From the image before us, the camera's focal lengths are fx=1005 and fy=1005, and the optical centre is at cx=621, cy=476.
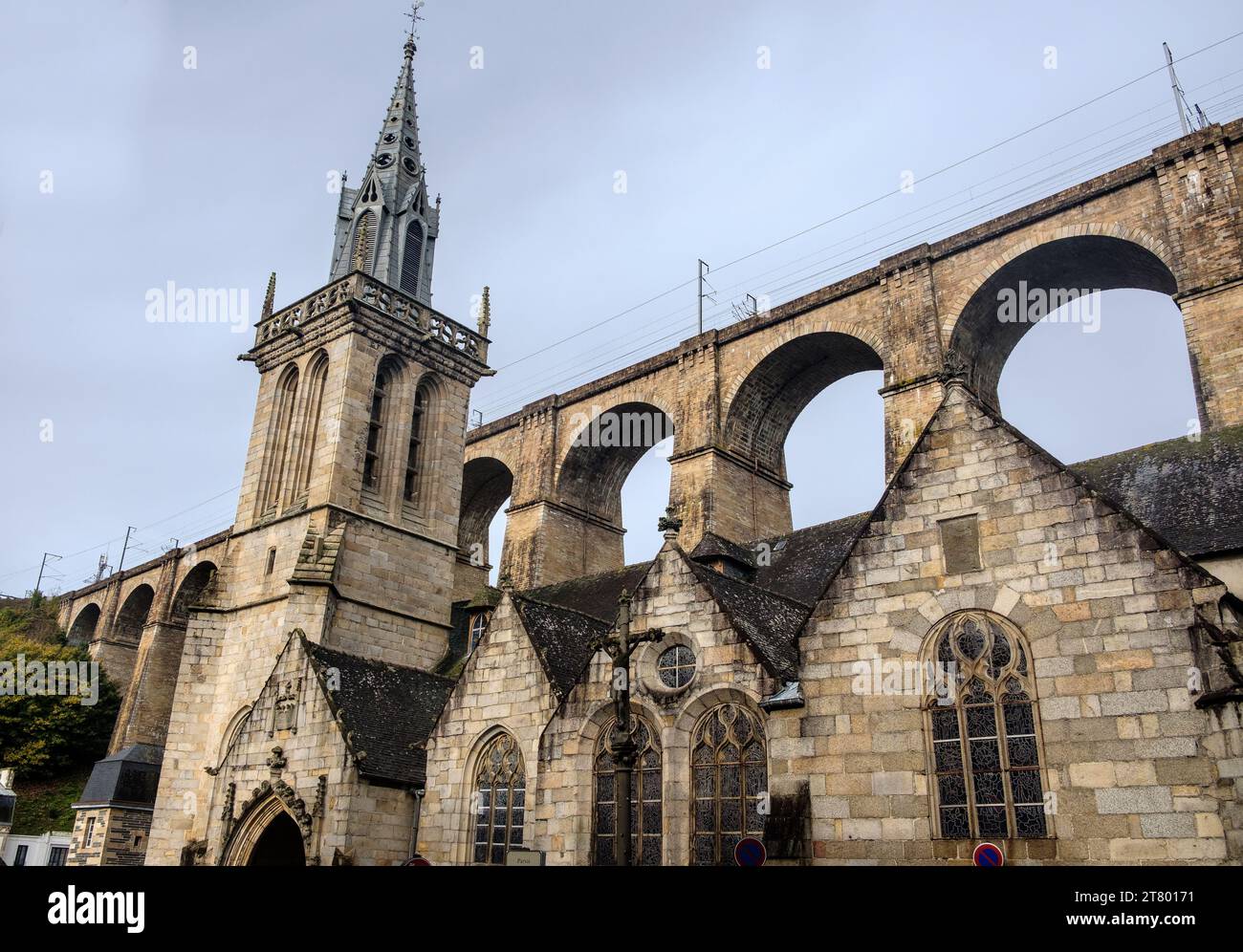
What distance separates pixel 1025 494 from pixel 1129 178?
1686 centimetres

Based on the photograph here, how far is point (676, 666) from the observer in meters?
14.0

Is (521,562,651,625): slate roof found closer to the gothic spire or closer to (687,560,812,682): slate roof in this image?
(687,560,812,682): slate roof

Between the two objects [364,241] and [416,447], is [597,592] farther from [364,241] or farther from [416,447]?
[364,241]

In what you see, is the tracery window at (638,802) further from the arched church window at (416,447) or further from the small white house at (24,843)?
the small white house at (24,843)

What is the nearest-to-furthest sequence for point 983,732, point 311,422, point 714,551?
point 983,732, point 714,551, point 311,422

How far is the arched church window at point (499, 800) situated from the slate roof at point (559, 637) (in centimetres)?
129

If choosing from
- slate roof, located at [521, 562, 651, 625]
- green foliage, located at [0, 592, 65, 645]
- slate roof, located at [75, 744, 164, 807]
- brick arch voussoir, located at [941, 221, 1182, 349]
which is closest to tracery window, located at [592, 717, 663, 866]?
slate roof, located at [521, 562, 651, 625]

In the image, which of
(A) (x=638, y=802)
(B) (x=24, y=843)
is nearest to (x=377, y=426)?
(A) (x=638, y=802)

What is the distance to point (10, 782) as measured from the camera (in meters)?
42.2

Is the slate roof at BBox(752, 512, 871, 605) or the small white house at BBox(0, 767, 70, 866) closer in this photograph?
the slate roof at BBox(752, 512, 871, 605)

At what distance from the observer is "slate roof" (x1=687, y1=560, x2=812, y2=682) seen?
42.6ft

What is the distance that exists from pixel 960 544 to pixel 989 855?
3.30 m

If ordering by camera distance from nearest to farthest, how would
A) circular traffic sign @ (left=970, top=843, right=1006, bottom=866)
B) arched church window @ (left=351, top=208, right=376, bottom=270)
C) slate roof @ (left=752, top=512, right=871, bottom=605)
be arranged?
circular traffic sign @ (left=970, top=843, right=1006, bottom=866) < slate roof @ (left=752, top=512, right=871, bottom=605) < arched church window @ (left=351, top=208, right=376, bottom=270)

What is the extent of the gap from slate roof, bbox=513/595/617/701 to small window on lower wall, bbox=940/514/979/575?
19.3 ft
